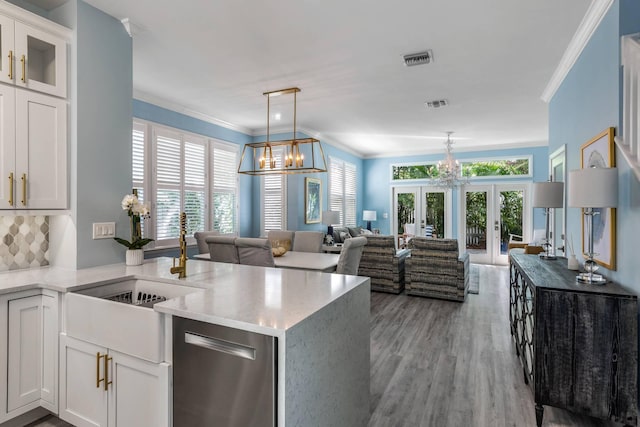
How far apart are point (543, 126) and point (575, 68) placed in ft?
11.5

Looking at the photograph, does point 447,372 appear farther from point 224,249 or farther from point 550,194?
point 224,249

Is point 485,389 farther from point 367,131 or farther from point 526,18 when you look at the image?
point 367,131

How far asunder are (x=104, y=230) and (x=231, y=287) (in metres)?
1.40

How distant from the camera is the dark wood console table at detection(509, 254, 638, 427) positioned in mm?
1863

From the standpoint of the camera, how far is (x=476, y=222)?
8414mm

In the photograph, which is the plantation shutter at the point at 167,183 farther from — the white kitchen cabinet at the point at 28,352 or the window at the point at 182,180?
the white kitchen cabinet at the point at 28,352

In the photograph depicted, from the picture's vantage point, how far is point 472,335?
360 cm

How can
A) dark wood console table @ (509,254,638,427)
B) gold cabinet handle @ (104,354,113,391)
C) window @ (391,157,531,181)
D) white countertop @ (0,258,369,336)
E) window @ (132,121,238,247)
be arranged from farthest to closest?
window @ (391,157,531,181) → window @ (132,121,238,247) → dark wood console table @ (509,254,638,427) → gold cabinet handle @ (104,354,113,391) → white countertop @ (0,258,369,336)

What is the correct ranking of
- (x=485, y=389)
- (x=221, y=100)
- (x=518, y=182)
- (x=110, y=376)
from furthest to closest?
(x=518, y=182) < (x=221, y=100) < (x=485, y=389) < (x=110, y=376)

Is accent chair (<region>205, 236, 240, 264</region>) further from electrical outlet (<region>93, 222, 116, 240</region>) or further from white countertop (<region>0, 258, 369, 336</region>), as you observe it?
electrical outlet (<region>93, 222, 116, 240</region>)

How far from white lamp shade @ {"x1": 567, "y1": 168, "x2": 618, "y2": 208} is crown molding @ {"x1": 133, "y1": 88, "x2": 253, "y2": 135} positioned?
194 inches

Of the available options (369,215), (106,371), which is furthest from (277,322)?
(369,215)

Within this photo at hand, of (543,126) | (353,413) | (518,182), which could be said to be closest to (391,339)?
(353,413)

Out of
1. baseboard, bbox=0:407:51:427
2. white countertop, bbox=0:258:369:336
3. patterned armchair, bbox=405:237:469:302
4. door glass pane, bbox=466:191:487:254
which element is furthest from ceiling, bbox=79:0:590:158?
baseboard, bbox=0:407:51:427
